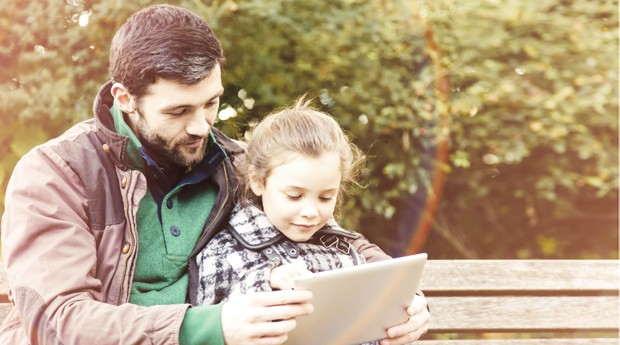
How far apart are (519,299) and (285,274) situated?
1.33 metres

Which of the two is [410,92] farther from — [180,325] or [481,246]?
[180,325]

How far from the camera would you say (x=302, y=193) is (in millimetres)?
2254

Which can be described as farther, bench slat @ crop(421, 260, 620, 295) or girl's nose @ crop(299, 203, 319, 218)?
bench slat @ crop(421, 260, 620, 295)

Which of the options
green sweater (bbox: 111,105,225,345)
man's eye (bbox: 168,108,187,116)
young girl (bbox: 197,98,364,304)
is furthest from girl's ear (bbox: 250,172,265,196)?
man's eye (bbox: 168,108,187,116)

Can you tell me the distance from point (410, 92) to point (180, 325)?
2.33m

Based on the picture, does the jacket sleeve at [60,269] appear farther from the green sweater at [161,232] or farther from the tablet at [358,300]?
the tablet at [358,300]

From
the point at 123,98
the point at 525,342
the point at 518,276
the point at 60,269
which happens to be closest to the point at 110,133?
the point at 123,98

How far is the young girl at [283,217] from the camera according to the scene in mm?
2217

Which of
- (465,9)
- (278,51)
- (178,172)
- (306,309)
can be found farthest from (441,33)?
(306,309)

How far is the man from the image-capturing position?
6.27 ft

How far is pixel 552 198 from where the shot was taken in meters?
4.39

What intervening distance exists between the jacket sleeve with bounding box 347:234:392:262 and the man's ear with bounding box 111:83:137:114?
80 cm

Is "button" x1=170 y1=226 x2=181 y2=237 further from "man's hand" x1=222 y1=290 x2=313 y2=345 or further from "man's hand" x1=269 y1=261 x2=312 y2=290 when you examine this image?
"man's hand" x1=222 y1=290 x2=313 y2=345

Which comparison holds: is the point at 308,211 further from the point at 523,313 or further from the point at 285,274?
the point at 523,313
